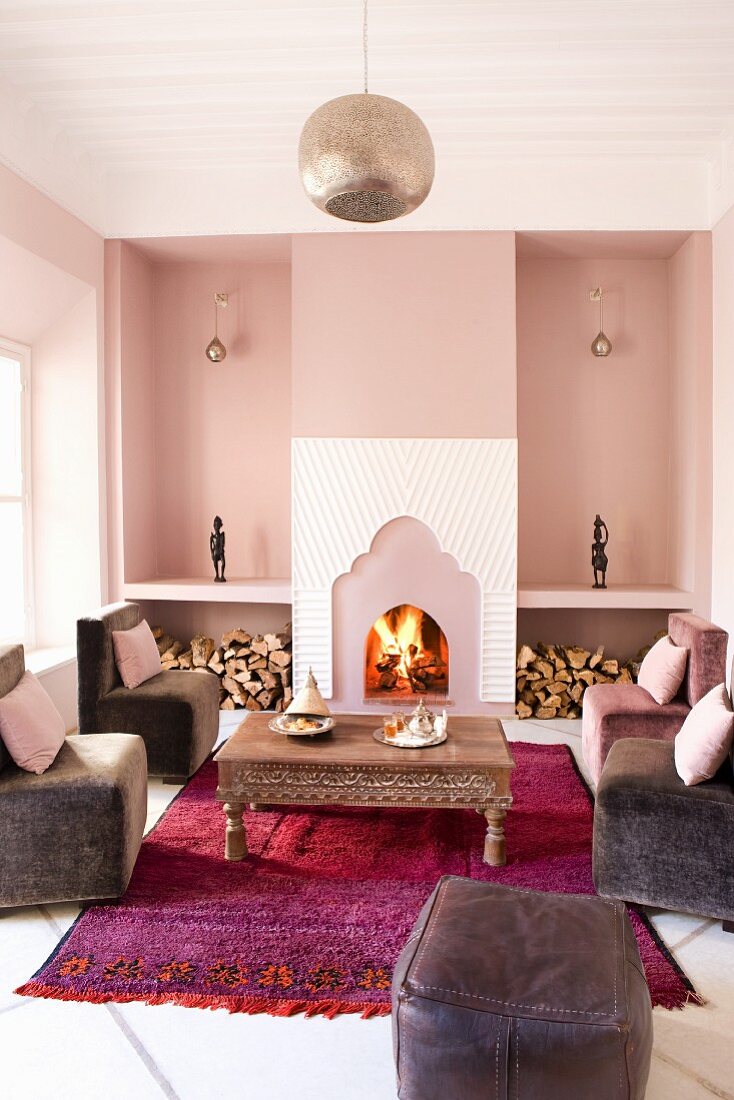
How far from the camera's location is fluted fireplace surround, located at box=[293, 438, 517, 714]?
5.39m

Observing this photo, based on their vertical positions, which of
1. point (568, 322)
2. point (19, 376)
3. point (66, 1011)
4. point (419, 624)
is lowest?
point (66, 1011)

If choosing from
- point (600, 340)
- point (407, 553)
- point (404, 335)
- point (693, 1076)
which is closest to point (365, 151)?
point (693, 1076)

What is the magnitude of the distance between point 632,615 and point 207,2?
437 cm

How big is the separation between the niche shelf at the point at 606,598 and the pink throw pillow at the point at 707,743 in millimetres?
2345

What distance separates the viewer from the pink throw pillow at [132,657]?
4289 mm

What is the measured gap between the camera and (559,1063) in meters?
1.78

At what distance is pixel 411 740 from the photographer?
347 cm

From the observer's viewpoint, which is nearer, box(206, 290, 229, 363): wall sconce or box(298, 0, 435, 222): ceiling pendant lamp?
box(298, 0, 435, 222): ceiling pendant lamp

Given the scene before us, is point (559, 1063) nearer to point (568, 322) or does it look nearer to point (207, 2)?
point (207, 2)

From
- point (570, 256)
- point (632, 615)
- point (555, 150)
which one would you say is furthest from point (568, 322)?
point (632, 615)

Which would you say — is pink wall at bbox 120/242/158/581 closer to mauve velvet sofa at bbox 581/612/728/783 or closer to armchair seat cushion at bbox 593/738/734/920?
mauve velvet sofa at bbox 581/612/728/783

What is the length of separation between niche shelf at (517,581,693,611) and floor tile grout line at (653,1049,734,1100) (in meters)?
3.34

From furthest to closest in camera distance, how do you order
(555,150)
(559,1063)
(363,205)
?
1. (555,150)
2. (363,205)
3. (559,1063)

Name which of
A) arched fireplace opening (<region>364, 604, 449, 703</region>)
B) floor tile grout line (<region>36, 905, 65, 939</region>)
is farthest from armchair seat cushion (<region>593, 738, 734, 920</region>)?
arched fireplace opening (<region>364, 604, 449, 703</region>)
